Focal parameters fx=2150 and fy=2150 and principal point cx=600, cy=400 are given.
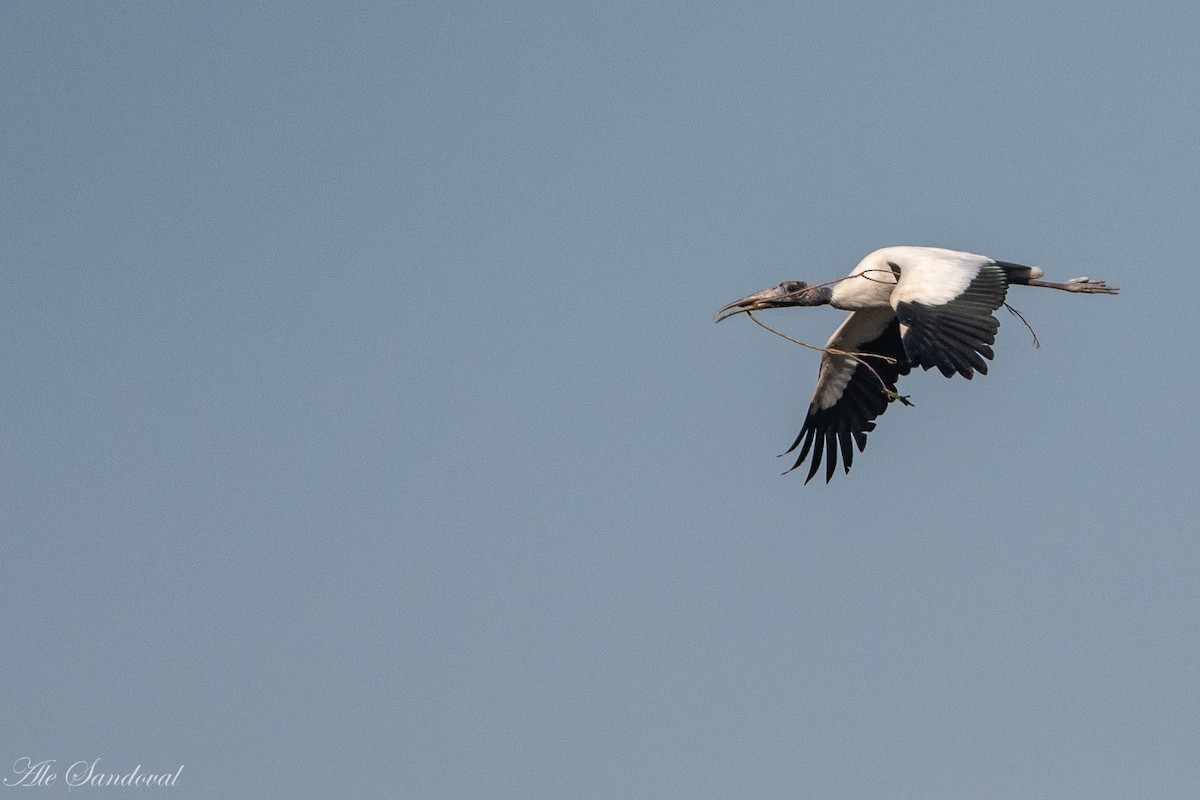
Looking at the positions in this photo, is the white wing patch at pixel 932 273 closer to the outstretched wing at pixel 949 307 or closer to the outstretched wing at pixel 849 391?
the outstretched wing at pixel 949 307

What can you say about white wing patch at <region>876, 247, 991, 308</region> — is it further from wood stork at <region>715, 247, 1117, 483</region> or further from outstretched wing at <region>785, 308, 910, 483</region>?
outstretched wing at <region>785, 308, 910, 483</region>

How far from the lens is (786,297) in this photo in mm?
24719

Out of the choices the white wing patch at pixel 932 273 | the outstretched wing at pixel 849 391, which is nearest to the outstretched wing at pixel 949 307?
the white wing patch at pixel 932 273

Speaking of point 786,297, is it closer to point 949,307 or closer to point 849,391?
point 849,391

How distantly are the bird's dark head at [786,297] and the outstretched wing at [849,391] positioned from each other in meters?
0.52

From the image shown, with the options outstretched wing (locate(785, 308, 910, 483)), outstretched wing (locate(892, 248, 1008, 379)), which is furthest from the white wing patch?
outstretched wing (locate(785, 308, 910, 483))

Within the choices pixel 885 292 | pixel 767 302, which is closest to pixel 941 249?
pixel 885 292

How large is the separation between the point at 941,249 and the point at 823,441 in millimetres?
3385

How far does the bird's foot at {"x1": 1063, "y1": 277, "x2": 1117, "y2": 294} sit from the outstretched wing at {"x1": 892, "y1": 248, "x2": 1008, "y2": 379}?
1672mm

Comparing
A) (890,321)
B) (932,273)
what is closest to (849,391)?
(890,321)

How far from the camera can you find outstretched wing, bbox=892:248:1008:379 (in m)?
20.2

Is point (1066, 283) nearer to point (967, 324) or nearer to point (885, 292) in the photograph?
point (885, 292)

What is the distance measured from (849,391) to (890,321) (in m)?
1.05

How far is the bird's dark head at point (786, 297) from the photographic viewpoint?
24609 millimetres
